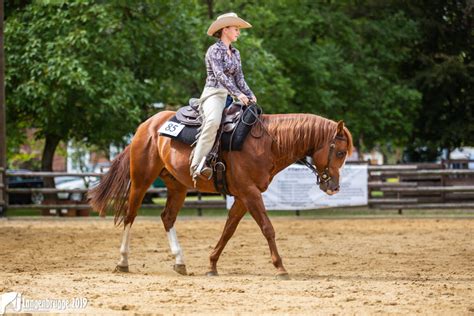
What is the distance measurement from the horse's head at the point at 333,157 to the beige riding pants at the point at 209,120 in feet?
3.84

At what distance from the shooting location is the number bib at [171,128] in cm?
1142

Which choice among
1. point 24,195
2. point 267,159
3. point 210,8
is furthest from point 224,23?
point 24,195

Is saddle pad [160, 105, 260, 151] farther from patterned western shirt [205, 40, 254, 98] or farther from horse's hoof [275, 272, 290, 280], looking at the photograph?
horse's hoof [275, 272, 290, 280]

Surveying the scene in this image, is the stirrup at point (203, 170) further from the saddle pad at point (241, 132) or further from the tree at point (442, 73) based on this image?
the tree at point (442, 73)

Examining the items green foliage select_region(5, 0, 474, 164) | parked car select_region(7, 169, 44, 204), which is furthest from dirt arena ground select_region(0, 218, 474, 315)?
parked car select_region(7, 169, 44, 204)

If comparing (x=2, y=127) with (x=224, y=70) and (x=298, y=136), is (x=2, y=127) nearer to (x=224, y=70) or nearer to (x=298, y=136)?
(x=224, y=70)

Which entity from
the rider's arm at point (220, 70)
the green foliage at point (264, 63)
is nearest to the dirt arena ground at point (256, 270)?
the rider's arm at point (220, 70)

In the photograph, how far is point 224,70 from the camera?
10844mm

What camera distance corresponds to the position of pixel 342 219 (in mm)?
24047

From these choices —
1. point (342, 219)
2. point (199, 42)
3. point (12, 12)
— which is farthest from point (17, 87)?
point (342, 219)

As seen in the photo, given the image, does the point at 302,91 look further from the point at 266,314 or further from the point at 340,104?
the point at 266,314

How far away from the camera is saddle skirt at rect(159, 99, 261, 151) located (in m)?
10.9

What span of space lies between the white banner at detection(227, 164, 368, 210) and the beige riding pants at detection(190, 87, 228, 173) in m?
13.2

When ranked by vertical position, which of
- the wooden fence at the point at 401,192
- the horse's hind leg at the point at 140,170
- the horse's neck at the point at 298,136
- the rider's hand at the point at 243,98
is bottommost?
the wooden fence at the point at 401,192
